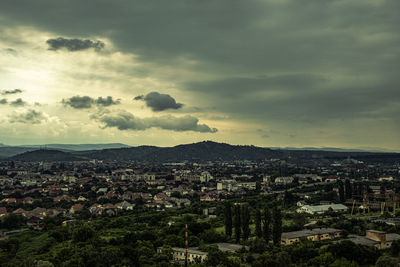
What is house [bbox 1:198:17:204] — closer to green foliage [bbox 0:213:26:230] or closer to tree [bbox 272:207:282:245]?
green foliage [bbox 0:213:26:230]

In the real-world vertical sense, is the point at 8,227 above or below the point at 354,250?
below

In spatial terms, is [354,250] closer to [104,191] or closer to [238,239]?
[238,239]

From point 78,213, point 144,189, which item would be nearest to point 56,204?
point 78,213

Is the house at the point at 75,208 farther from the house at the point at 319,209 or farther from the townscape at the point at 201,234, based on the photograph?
the house at the point at 319,209

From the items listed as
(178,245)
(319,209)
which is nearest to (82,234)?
(178,245)

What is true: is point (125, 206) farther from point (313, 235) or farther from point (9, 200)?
point (313, 235)

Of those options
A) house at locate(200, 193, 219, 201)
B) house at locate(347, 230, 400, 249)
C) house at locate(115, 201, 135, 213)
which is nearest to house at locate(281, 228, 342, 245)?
house at locate(347, 230, 400, 249)
